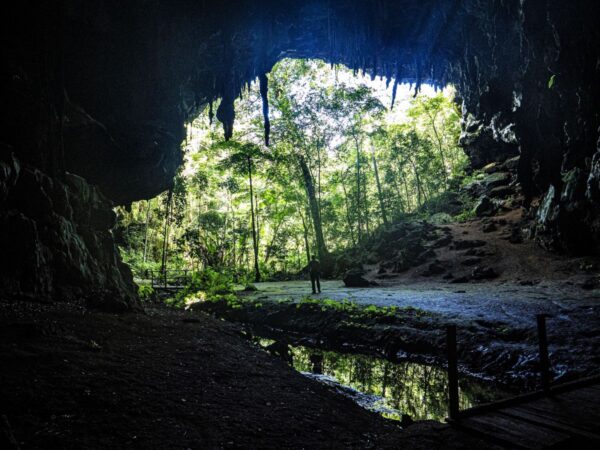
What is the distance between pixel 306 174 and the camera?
3017 centimetres

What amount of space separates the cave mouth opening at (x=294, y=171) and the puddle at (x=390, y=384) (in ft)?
44.3

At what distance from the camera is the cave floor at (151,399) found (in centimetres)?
Result: 368

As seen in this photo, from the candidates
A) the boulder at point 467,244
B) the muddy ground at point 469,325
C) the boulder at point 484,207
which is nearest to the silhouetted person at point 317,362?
the muddy ground at point 469,325

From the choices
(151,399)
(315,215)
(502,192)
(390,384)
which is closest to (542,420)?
(390,384)

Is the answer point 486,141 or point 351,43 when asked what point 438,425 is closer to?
point 351,43

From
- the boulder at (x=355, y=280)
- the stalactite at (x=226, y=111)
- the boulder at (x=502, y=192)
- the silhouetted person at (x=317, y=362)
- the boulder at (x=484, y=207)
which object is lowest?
the silhouetted person at (x=317, y=362)

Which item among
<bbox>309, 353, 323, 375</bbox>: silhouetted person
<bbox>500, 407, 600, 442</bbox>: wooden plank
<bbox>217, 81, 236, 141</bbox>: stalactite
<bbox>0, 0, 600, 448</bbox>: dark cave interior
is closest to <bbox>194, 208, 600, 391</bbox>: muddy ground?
<bbox>0, 0, 600, 448</bbox>: dark cave interior

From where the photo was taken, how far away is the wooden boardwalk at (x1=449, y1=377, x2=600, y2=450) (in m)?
3.67

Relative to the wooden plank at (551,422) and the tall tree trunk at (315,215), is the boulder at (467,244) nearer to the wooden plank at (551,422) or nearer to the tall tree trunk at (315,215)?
the tall tree trunk at (315,215)

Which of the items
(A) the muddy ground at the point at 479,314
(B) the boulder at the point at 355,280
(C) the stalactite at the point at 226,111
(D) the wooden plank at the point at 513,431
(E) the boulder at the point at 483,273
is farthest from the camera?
(B) the boulder at the point at 355,280

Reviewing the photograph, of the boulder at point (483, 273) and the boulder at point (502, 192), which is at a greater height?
the boulder at point (502, 192)

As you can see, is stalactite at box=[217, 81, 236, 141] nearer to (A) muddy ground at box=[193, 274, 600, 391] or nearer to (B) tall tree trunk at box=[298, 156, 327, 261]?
(A) muddy ground at box=[193, 274, 600, 391]

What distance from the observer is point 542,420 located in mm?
4148

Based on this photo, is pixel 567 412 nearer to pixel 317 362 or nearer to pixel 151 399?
pixel 151 399
